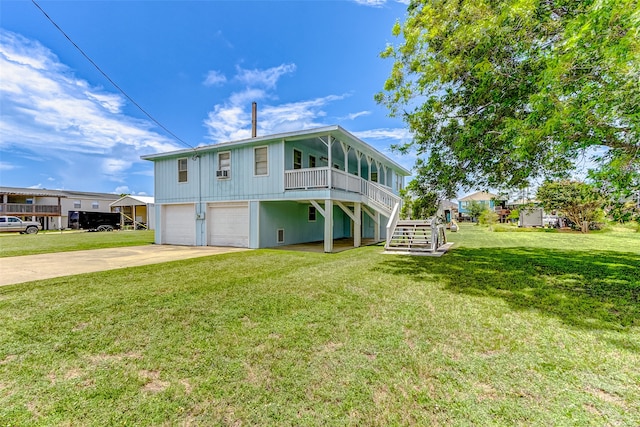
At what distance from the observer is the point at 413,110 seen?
8.93m

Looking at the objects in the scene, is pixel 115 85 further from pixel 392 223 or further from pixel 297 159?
pixel 392 223

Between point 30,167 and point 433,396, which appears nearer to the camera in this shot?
point 433,396

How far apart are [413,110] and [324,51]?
319 inches

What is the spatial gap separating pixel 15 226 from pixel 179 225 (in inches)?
740

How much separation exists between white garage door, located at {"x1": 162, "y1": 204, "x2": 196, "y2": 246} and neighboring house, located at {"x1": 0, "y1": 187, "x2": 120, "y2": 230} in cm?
2472

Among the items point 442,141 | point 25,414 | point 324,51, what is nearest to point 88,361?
point 25,414

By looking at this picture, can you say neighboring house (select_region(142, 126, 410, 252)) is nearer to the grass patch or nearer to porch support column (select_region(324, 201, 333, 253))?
porch support column (select_region(324, 201, 333, 253))

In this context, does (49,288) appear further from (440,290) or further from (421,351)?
(440,290)

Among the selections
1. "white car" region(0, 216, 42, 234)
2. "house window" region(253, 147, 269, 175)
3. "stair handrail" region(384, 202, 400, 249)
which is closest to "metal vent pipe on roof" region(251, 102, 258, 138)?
"house window" region(253, 147, 269, 175)

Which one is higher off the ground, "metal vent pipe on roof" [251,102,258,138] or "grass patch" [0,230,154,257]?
"metal vent pipe on roof" [251,102,258,138]

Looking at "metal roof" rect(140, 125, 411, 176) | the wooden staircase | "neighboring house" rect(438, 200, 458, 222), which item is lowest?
the wooden staircase

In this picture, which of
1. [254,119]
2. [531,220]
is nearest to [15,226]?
[254,119]

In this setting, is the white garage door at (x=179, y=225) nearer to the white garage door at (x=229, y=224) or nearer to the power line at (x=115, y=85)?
the white garage door at (x=229, y=224)

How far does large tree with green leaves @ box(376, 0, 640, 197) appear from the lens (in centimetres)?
433
